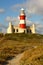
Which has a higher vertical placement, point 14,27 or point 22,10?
point 22,10

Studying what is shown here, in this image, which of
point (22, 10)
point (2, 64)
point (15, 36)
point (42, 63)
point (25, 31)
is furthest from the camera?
point (22, 10)

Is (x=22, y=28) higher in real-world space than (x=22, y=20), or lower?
lower

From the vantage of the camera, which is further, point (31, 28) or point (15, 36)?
point (31, 28)

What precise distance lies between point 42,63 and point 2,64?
4497mm

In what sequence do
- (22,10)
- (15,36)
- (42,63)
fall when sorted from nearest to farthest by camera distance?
(42,63) → (15,36) → (22,10)

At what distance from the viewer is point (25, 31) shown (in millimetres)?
88688

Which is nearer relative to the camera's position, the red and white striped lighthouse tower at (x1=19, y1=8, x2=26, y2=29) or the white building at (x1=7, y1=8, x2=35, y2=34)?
the white building at (x1=7, y1=8, x2=35, y2=34)

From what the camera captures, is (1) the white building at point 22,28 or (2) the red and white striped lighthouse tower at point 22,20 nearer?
(1) the white building at point 22,28

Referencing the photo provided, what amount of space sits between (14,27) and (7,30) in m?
3.06

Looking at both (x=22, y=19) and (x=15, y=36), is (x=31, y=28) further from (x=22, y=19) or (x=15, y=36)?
(x=15, y=36)

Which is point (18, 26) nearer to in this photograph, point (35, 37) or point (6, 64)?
point (35, 37)

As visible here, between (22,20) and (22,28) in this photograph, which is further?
(22,20)

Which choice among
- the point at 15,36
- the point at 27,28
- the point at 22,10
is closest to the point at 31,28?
the point at 27,28

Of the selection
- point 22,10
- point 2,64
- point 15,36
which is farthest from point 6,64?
point 22,10
